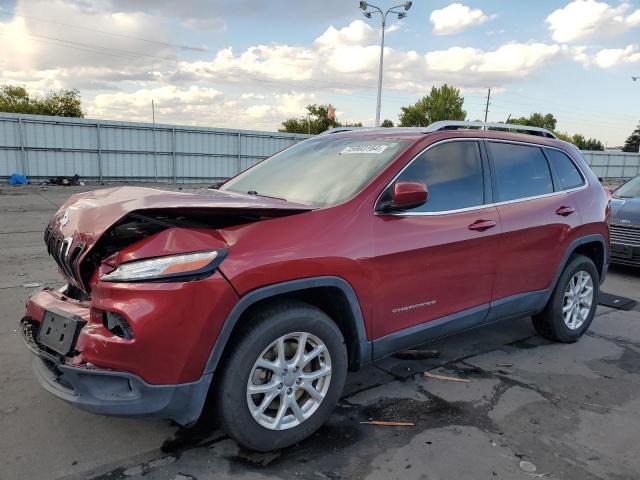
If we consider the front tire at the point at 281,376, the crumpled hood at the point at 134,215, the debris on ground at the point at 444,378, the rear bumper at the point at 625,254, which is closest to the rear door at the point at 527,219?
the debris on ground at the point at 444,378

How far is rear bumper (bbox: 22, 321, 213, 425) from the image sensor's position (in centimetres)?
238

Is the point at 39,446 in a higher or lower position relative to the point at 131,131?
lower

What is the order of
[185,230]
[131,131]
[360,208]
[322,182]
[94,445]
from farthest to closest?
[131,131] → [322,182] → [360,208] → [94,445] → [185,230]

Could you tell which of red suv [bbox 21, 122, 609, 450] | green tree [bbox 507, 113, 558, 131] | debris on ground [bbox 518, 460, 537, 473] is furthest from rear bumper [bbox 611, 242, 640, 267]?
green tree [bbox 507, 113, 558, 131]

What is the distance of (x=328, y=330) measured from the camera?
285 centimetres

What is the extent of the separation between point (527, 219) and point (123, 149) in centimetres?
1953

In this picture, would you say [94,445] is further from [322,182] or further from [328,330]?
[322,182]

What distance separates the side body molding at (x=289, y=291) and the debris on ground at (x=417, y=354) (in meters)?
1.20

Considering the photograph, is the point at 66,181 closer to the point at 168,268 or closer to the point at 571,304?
the point at 571,304

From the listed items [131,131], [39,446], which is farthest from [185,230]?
[131,131]

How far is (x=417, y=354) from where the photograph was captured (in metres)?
4.29

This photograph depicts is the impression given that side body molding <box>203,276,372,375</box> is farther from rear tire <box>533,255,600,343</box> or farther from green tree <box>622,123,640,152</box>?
green tree <box>622,123,640,152</box>

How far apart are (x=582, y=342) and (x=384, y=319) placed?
8.95 ft

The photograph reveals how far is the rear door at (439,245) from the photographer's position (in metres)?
3.11
